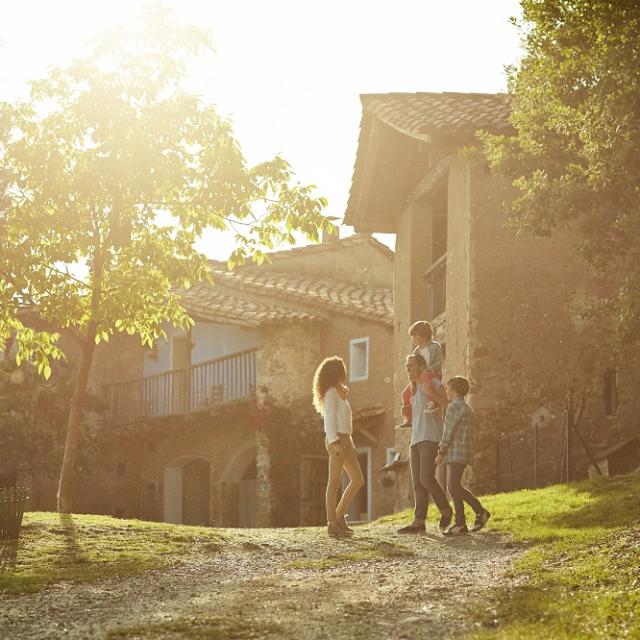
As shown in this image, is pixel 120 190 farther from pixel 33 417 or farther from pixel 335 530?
pixel 33 417

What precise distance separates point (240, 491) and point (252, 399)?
319cm

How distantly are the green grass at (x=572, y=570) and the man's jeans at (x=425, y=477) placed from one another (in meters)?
0.62

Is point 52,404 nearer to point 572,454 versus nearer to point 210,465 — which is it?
point 210,465

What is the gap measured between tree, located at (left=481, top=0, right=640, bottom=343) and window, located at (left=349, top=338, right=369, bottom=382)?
12772mm

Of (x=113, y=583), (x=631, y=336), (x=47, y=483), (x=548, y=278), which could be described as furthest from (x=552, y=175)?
(x=47, y=483)

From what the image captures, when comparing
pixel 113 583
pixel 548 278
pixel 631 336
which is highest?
pixel 548 278

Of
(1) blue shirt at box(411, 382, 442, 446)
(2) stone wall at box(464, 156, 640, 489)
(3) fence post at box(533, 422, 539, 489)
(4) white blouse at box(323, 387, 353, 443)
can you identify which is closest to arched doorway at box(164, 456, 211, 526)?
(2) stone wall at box(464, 156, 640, 489)

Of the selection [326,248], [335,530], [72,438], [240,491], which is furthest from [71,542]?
[326,248]

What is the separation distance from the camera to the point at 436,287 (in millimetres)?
19641

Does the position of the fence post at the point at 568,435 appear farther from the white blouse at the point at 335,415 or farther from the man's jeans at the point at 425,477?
the white blouse at the point at 335,415

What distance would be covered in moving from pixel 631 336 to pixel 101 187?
616 centimetres

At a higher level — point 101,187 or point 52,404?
point 101,187

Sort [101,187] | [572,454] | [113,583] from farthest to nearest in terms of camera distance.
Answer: [572,454]
[101,187]
[113,583]

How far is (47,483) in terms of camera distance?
28.4 m
